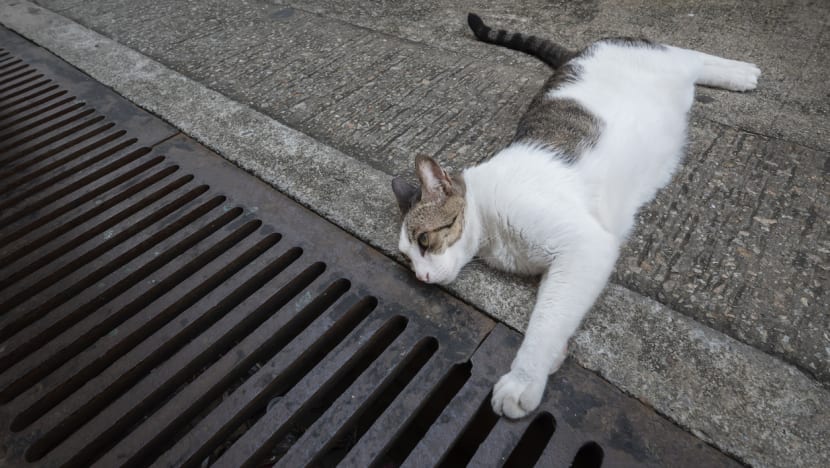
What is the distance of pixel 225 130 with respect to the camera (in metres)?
2.28

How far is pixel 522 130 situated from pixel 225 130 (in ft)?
4.78

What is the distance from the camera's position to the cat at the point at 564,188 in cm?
136

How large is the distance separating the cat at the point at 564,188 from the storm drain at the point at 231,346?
0.12 metres

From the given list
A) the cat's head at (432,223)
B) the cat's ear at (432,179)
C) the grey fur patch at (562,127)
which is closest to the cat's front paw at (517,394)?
the cat's head at (432,223)

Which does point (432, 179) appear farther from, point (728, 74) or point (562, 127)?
point (728, 74)

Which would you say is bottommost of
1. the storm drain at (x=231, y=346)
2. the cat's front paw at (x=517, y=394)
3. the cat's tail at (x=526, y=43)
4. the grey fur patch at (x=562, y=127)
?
the storm drain at (x=231, y=346)

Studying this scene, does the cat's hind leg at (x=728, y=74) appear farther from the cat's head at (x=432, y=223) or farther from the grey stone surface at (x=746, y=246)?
the cat's head at (x=432, y=223)

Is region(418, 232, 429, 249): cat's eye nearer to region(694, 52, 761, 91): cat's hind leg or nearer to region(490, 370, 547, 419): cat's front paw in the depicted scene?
region(490, 370, 547, 419): cat's front paw

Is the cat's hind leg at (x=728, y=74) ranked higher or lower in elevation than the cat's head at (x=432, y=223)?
higher

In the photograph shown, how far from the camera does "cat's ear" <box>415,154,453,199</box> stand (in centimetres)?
165

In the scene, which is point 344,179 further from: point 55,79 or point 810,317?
point 55,79

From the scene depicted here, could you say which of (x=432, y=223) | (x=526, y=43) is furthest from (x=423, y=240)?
(x=526, y=43)

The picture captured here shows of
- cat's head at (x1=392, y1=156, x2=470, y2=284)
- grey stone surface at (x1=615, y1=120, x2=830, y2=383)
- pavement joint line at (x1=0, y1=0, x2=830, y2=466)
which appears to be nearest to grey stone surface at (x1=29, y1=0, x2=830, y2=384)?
grey stone surface at (x1=615, y1=120, x2=830, y2=383)

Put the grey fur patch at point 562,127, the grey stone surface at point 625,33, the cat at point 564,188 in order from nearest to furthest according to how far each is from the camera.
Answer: the cat at point 564,188, the grey stone surface at point 625,33, the grey fur patch at point 562,127
